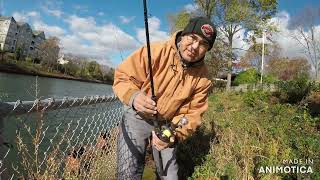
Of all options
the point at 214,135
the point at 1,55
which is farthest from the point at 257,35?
the point at 1,55

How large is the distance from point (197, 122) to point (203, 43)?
78 centimetres

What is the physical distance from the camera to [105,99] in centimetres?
450

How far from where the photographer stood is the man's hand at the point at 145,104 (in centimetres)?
292

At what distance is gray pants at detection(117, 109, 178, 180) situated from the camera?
3537 mm

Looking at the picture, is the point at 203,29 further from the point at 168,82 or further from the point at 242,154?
the point at 242,154

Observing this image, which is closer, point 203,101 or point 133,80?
point 133,80

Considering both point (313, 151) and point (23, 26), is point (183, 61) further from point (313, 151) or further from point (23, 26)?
point (23, 26)

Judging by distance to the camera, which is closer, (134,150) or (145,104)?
(145,104)

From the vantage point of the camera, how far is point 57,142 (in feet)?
14.3

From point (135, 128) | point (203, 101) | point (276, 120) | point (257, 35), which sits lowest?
point (276, 120)

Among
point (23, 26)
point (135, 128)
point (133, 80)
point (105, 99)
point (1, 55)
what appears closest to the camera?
point (133, 80)

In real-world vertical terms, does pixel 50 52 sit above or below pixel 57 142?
above

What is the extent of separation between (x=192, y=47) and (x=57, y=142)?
2.09 m

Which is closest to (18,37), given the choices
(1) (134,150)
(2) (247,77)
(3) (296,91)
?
(2) (247,77)
